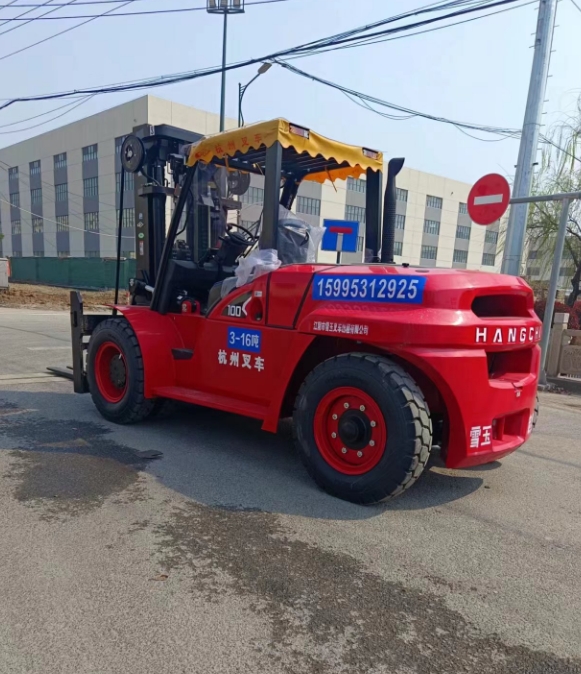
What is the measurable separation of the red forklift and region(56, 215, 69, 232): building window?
47.9 m

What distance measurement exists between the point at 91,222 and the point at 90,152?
19.0 feet

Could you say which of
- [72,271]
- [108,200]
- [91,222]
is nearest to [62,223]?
[91,222]

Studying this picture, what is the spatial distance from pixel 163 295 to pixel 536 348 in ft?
11.1

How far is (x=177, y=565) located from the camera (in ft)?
9.36

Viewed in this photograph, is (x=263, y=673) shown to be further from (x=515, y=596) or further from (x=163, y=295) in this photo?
(x=163, y=295)

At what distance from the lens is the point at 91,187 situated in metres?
46.0

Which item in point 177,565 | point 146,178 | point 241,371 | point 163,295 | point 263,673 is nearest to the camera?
point 263,673

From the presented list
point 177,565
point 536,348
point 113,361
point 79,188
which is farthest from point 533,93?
point 79,188

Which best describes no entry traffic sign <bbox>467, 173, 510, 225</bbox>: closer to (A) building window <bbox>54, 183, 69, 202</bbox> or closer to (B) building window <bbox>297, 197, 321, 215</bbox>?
(B) building window <bbox>297, 197, 321, 215</bbox>

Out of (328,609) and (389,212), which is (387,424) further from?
(389,212)

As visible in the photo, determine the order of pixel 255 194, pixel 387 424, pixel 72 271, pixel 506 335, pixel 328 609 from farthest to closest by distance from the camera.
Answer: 1. pixel 72 271
2. pixel 255 194
3. pixel 506 335
4. pixel 387 424
5. pixel 328 609

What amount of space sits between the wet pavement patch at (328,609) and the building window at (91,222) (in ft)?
154

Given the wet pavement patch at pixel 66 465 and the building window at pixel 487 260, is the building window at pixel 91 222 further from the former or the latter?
the wet pavement patch at pixel 66 465

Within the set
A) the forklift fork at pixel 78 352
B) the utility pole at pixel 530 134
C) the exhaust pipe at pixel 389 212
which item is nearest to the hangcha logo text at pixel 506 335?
the exhaust pipe at pixel 389 212
